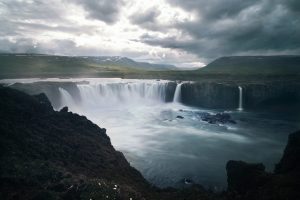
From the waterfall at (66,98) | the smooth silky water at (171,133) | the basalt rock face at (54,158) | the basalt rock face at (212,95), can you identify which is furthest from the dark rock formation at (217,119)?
the basalt rock face at (54,158)

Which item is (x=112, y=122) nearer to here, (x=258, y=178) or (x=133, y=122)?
(x=133, y=122)

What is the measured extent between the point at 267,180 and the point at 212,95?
68666 millimetres

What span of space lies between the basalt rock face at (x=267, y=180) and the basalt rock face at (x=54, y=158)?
24.5 ft

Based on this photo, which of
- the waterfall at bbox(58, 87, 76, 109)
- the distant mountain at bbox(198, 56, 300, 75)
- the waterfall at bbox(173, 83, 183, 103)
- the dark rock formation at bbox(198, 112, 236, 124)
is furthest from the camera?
the distant mountain at bbox(198, 56, 300, 75)

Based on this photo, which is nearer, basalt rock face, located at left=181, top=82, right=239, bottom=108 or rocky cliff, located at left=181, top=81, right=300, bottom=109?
rocky cliff, located at left=181, top=81, right=300, bottom=109

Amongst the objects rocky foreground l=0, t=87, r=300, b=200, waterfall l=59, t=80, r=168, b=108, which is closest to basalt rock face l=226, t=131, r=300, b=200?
rocky foreground l=0, t=87, r=300, b=200

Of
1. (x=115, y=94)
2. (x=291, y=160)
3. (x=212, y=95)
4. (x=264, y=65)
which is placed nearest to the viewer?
(x=291, y=160)

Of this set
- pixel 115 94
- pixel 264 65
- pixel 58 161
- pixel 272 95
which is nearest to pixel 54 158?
pixel 58 161

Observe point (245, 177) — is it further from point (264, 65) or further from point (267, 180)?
point (264, 65)

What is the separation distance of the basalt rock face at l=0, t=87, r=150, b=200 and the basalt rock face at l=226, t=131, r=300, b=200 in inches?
294

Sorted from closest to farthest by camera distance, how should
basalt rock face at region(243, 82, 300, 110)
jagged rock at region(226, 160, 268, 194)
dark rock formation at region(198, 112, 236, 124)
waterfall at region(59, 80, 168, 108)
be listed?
jagged rock at region(226, 160, 268, 194) → dark rock formation at region(198, 112, 236, 124) → waterfall at region(59, 80, 168, 108) → basalt rock face at region(243, 82, 300, 110)

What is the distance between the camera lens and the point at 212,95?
289ft

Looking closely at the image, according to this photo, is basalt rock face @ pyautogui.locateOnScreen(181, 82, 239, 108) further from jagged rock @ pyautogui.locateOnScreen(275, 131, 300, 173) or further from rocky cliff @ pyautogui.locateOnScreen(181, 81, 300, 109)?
jagged rock @ pyautogui.locateOnScreen(275, 131, 300, 173)

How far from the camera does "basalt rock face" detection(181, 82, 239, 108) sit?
87.4 metres
